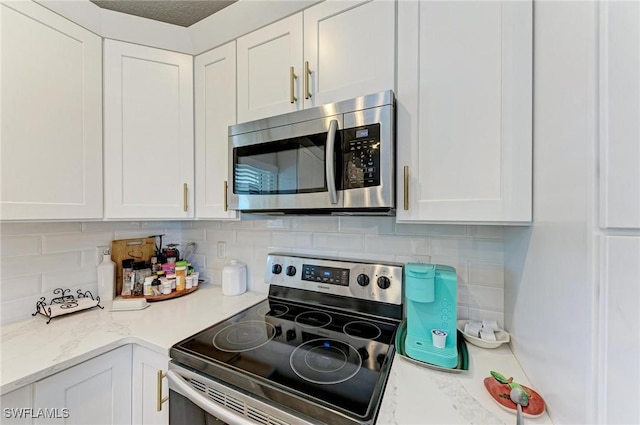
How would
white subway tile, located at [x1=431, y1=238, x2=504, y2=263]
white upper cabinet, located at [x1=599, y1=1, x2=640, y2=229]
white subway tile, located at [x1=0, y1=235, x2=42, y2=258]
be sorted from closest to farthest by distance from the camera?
white upper cabinet, located at [x1=599, y1=1, x2=640, y2=229], white subway tile, located at [x1=431, y1=238, x2=504, y2=263], white subway tile, located at [x1=0, y1=235, x2=42, y2=258]

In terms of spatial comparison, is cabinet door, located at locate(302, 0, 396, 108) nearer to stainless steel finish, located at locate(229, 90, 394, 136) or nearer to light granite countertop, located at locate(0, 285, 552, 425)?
stainless steel finish, located at locate(229, 90, 394, 136)

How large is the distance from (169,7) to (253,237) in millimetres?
1382

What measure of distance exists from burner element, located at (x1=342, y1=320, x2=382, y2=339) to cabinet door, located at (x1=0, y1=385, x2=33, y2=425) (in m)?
1.11

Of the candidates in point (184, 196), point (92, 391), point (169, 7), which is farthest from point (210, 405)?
point (169, 7)

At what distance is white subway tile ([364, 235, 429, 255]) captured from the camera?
1180mm

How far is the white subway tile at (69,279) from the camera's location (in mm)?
1280

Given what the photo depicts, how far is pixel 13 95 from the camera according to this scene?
3.17 ft

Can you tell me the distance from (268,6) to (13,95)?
1085 mm

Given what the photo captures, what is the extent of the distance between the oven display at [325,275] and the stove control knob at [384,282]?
0.17 meters

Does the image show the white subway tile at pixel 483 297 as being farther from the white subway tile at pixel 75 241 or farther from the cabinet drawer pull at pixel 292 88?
the white subway tile at pixel 75 241

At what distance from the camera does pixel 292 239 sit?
149 centimetres

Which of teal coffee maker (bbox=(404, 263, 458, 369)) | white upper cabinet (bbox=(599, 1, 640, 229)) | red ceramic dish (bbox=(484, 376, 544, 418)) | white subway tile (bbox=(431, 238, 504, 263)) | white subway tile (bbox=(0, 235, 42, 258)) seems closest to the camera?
white upper cabinet (bbox=(599, 1, 640, 229))

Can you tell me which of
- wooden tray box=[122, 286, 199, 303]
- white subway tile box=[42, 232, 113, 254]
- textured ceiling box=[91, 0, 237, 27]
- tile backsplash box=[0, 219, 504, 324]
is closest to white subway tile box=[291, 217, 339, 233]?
tile backsplash box=[0, 219, 504, 324]

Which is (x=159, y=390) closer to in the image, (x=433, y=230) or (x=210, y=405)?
(x=210, y=405)
